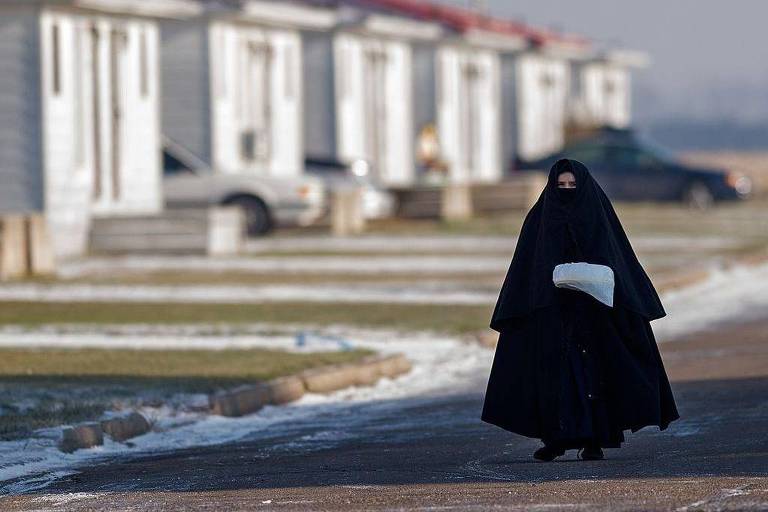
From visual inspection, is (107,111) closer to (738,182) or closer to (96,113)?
(96,113)

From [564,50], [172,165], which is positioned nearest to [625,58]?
[564,50]

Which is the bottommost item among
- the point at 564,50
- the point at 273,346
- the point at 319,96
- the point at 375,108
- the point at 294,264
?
the point at 273,346

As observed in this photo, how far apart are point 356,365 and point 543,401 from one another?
5.25 meters

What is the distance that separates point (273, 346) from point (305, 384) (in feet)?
8.39

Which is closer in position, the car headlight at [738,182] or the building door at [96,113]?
the building door at [96,113]

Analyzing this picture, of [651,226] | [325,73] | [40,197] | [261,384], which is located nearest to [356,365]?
[261,384]

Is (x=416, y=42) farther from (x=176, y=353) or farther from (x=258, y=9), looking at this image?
(x=176, y=353)

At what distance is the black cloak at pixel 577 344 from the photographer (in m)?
9.70

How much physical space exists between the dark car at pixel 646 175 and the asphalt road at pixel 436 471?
106ft

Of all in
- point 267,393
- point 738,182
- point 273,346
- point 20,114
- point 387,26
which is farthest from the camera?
point 738,182

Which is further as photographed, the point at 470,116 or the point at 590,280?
the point at 470,116

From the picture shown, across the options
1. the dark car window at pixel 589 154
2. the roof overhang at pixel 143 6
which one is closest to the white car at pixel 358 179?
the roof overhang at pixel 143 6

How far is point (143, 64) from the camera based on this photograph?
30.2 m

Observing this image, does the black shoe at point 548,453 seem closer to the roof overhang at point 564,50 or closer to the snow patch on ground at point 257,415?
the snow patch on ground at point 257,415
